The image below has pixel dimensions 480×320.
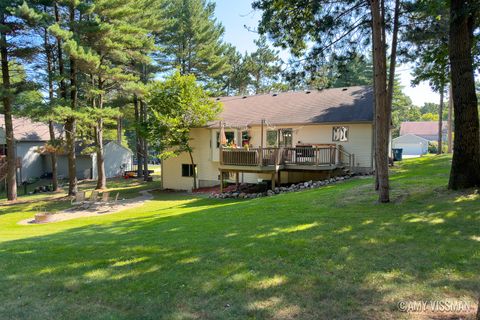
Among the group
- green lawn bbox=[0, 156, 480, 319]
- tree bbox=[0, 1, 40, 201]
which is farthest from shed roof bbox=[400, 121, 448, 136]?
green lawn bbox=[0, 156, 480, 319]

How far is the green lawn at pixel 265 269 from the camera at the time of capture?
3633 mm

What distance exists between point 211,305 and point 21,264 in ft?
12.7

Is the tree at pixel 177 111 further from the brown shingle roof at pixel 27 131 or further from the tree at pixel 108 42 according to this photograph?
the brown shingle roof at pixel 27 131

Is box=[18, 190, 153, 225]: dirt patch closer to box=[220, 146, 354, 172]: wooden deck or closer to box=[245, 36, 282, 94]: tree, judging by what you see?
box=[220, 146, 354, 172]: wooden deck

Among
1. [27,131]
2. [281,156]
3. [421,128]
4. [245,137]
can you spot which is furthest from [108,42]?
[421,128]

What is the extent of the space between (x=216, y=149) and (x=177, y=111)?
11.1 feet

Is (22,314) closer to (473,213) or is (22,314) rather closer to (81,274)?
(81,274)

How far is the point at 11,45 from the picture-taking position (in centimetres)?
1939

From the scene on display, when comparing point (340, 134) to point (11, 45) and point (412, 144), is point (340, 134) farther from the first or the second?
point (412, 144)

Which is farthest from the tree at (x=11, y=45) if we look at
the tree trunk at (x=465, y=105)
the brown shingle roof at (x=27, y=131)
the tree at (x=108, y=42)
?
the tree trunk at (x=465, y=105)

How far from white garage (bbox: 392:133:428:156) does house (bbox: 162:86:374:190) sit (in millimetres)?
40540

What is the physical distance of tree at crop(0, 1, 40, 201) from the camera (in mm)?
17734

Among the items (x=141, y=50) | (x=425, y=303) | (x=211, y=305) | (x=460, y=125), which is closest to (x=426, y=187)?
(x=460, y=125)

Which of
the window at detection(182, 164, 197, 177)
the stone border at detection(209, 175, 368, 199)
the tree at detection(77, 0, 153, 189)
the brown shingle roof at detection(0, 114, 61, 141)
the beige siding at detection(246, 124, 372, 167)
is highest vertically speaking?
the tree at detection(77, 0, 153, 189)
